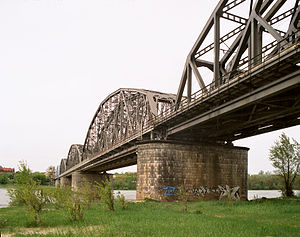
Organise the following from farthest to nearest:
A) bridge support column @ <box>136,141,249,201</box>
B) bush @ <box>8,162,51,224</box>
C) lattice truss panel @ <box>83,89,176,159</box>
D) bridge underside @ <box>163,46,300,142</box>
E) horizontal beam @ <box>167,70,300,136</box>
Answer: lattice truss panel @ <box>83,89,176,159</box>
bridge support column @ <box>136,141,249,201</box>
bridge underside @ <box>163,46,300,142</box>
horizontal beam @ <box>167,70,300,136</box>
bush @ <box>8,162,51,224</box>

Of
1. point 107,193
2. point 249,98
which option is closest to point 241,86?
point 249,98

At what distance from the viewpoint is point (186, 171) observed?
2920 centimetres

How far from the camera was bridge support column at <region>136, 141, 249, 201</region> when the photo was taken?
28312 millimetres

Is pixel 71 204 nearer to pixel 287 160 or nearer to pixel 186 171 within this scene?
pixel 186 171

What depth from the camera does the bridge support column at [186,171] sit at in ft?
92.9

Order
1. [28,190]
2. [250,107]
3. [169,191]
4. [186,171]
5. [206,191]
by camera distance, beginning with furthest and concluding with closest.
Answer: [206,191] < [186,171] < [169,191] < [250,107] < [28,190]

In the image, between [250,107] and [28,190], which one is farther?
[250,107]

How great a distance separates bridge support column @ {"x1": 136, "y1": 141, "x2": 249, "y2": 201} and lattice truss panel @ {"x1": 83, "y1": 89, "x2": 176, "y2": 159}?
4.39 meters

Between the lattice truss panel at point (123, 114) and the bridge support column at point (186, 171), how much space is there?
4.39 meters

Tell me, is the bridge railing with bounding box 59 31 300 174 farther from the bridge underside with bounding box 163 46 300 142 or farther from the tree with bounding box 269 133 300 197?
the tree with bounding box 269 133 300 197

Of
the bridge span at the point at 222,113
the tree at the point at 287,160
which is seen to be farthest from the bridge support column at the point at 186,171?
the tree at the point at 287,160

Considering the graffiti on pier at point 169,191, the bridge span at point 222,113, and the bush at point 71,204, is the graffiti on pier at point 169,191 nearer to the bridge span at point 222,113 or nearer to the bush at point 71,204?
the bridge span at point 222,113

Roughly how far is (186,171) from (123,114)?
27.7 m

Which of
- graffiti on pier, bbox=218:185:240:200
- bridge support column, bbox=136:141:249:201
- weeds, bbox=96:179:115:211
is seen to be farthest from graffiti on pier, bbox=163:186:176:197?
weeds, bbox=96:179:115:211
